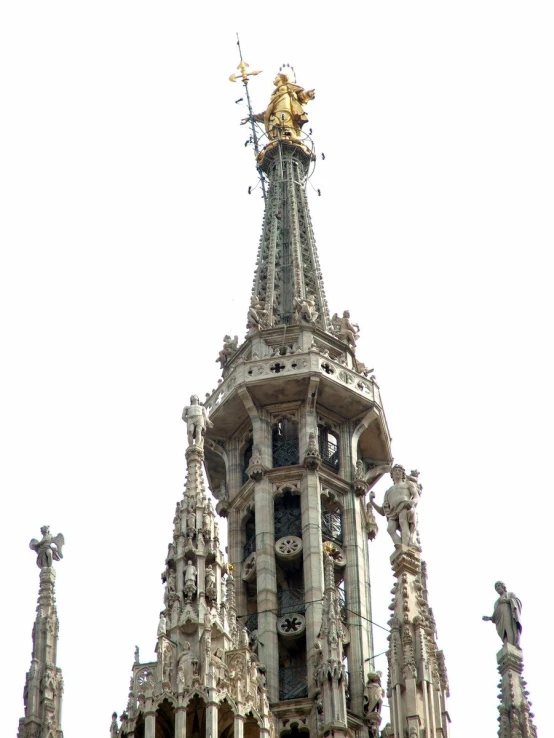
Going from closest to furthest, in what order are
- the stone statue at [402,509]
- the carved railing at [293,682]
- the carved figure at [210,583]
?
the carved figure at [210,583]
the stone statue at [402,509]
the carved railing at [293,682]

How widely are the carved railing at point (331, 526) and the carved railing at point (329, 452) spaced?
1548mm

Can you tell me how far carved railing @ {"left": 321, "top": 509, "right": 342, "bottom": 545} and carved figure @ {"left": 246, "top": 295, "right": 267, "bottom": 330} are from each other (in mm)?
6406

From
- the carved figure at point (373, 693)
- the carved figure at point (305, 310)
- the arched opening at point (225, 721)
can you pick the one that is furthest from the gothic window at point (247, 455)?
the arched opening at point (225, 721)

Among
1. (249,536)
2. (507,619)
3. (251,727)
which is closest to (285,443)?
(249,536)

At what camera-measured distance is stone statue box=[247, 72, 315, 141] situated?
262 ft

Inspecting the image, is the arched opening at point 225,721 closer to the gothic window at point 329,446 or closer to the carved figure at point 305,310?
the gothic window at point 329,446

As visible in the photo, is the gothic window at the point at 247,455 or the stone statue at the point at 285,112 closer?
the gothic window at the point at 247,455

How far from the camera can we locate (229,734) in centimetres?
5559

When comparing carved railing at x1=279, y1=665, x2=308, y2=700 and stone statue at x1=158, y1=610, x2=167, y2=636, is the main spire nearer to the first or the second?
carved railing at x1=279, y1=665, x2=308, y2=700

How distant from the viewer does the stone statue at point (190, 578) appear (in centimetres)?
5738

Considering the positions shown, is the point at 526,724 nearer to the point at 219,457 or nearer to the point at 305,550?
the point at 305,550

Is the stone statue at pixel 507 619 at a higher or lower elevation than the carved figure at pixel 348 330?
lower

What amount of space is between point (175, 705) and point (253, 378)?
15.1m

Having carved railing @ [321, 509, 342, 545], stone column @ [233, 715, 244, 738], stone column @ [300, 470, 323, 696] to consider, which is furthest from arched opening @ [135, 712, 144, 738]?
carved railing @ [321, 509, 342, 545]
